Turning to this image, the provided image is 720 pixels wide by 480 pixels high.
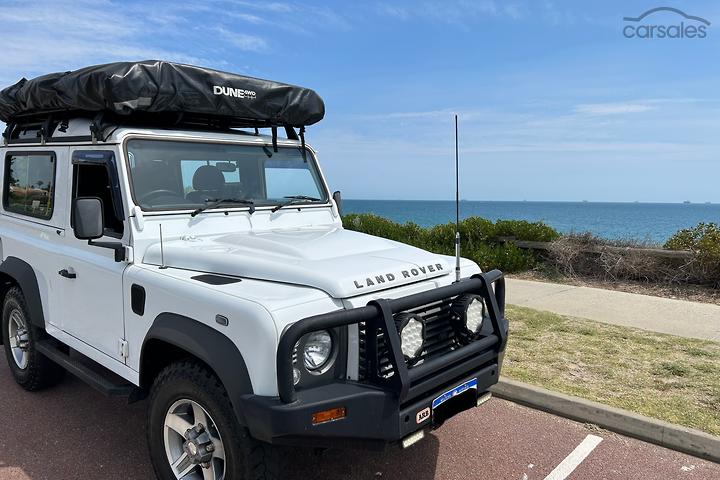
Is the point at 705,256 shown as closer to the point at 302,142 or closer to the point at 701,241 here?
the point at 701,241

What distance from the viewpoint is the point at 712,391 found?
4285 millimetres

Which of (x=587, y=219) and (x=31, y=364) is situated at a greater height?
(x=31, y=364)

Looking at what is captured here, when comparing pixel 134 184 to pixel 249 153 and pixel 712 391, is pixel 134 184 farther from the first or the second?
pixel 712 391

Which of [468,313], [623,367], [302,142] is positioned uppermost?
[302,142]

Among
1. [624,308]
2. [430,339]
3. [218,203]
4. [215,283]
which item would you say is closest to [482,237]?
[624,308]

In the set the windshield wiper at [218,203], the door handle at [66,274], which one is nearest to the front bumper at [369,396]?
the windshield wiper at [218,203]

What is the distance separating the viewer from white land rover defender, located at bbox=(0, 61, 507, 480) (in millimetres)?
2496

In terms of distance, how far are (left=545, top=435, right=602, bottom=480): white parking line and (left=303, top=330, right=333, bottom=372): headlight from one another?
172 centimetres

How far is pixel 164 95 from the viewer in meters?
3.62

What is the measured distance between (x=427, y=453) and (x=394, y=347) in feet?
4.66

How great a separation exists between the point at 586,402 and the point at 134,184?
3560mm

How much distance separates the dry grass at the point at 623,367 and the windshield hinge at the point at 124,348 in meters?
3.09

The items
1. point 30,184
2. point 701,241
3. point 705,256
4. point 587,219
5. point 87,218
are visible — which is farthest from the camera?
point 587,219

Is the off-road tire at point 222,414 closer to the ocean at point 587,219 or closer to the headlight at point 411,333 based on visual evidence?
the headlight at point 411,333
